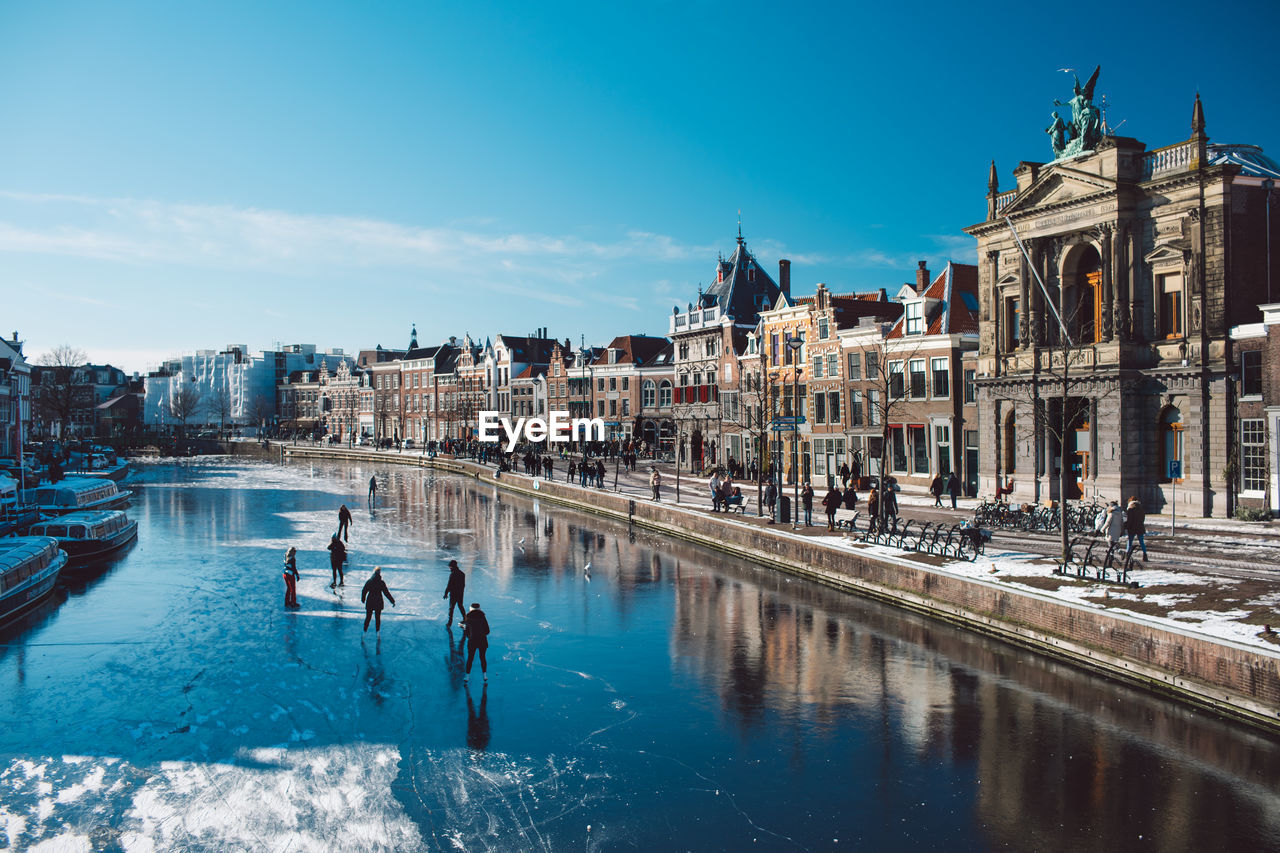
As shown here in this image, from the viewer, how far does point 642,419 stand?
84.0 metres

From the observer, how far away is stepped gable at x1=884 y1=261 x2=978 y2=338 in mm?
45969

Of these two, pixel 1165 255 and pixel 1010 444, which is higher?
pixel 1165 255

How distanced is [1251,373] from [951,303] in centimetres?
1679

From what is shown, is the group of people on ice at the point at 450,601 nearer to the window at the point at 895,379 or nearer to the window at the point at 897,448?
the window at the point at 895,379

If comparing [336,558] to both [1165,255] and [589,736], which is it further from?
[1165,255]

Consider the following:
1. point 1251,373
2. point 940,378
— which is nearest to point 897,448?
point 940,378

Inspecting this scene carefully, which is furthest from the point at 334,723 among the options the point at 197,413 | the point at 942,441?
the point at 197,413

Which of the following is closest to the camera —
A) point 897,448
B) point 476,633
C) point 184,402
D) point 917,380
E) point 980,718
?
point 980,718

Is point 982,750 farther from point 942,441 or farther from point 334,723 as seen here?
point 942,441

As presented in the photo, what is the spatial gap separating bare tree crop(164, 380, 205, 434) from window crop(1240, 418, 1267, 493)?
16369 cm

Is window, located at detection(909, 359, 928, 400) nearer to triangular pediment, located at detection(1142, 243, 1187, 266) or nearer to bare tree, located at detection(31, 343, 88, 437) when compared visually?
triangular pediment, located at detection(1142, 243, 1187, 266)

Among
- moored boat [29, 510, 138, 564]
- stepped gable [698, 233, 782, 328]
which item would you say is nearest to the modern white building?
stepped gable [698, 233, 782, 328]

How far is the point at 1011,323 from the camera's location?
41.2 meters

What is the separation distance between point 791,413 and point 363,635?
127 feet
